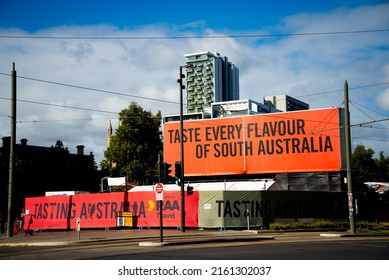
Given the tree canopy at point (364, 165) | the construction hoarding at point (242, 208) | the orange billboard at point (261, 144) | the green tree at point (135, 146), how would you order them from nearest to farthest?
the construction hoarding at point (242, 208)
the orange billboard at point (261, 144)
the green tree at point (135, 146)
the tree canopy at point (364, 165)

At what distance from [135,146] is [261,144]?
31987 mm

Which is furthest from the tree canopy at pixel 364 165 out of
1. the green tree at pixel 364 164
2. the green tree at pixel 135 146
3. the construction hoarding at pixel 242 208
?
the construction hoarding at pixel 242 208

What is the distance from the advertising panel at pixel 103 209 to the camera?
3689 centimetres

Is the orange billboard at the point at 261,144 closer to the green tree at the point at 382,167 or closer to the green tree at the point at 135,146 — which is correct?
the green tree at the point at 135,146

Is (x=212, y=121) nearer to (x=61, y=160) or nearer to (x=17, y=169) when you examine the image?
(x=17, y=169)

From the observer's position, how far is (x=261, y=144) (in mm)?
48750

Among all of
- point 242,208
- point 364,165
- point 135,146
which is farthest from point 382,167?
point 242,208

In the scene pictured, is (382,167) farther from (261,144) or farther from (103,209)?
(103,209)

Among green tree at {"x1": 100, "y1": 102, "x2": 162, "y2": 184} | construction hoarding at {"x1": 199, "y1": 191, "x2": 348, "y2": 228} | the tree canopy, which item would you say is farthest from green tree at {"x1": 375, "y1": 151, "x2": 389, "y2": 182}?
construction hoarding at {"x1": 199, "y1": 191, "x2": 348, "y2": 228}

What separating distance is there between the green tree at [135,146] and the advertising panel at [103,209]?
105 feet

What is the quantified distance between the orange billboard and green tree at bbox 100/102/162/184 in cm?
2296

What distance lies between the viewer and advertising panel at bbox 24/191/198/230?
3689cm

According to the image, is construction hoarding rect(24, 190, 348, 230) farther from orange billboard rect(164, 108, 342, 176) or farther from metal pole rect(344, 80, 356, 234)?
metal pole rect(344, 80, 356, 234)

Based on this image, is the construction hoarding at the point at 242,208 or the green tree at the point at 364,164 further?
the green tree at the point at 364,164
